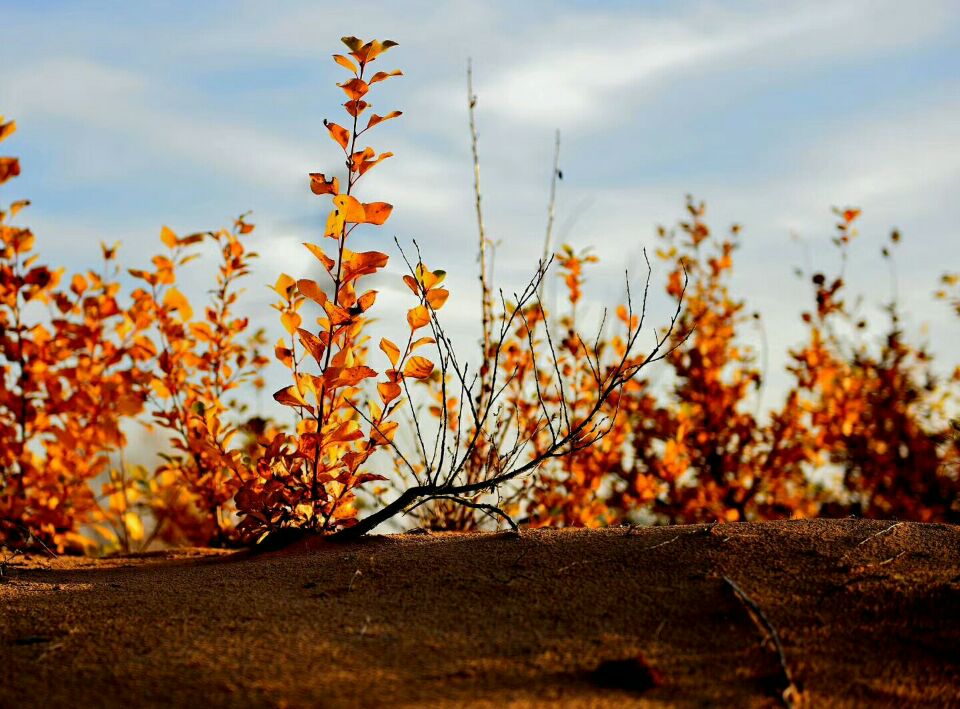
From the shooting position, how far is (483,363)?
13.4 feet

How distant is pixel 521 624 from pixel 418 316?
1076mm

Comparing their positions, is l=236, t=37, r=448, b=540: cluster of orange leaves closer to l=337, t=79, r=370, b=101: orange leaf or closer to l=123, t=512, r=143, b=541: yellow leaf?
l=337, t=79, r=370, b=101: orange leaf

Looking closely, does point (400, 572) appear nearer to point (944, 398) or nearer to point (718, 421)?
point (718, 421)

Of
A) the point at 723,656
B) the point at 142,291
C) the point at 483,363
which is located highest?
the point at 142,291

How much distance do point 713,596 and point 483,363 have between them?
2.03m

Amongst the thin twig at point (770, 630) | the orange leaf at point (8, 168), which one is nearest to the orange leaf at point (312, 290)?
the thin twig at point (770, 630)

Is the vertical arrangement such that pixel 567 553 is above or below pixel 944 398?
below

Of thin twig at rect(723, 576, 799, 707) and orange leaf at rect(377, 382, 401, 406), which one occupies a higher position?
orange leaf at rect(377, 382, 401, 406)

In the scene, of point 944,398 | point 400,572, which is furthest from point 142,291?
point 944,398

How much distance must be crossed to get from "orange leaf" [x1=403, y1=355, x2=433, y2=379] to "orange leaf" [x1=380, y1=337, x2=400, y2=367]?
41 mm

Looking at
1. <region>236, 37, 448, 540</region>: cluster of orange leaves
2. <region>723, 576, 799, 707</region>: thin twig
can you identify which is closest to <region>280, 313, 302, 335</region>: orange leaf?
<region>236, 37, 448, 540</region>: cluster of orange leaves

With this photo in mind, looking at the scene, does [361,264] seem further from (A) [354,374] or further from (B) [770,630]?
(B) [770,630]

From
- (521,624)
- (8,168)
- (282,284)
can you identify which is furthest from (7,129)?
(521,624)

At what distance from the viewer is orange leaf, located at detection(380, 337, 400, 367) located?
2.82 m
